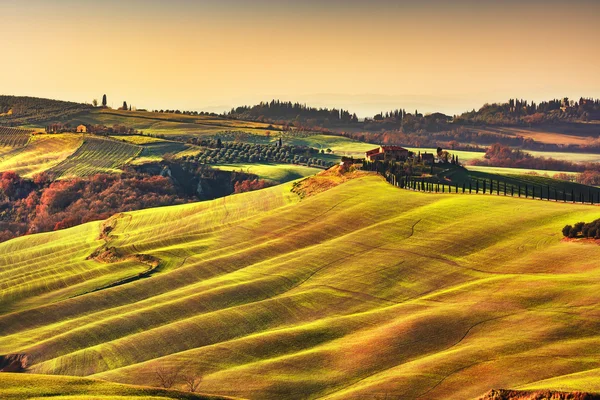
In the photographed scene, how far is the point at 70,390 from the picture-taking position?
49.0m

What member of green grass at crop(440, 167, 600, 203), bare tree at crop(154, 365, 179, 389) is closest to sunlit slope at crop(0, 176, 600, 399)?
bare tree at crop(154, 365, 179, 389)

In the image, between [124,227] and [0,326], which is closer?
[0,326]

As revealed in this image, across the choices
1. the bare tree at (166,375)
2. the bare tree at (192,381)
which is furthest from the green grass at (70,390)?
the bare tree at (166,375)

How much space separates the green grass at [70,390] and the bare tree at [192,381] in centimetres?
1402

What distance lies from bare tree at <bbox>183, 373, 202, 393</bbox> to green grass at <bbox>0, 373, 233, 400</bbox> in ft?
46.0

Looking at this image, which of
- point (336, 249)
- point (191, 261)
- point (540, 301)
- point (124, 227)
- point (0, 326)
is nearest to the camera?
point (540, 301)

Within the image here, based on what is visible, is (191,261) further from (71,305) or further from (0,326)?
(0,326)

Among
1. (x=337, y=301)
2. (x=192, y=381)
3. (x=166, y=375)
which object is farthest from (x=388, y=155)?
(x=192, y=381)

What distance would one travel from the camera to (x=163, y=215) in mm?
154250

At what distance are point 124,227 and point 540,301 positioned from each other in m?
92.9

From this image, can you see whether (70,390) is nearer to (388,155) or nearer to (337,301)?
(337,301)

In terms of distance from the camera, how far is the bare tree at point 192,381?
65181mm

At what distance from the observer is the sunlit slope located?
63969 mm

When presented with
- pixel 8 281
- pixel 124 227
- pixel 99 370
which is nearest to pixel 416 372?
pixel 99 370
